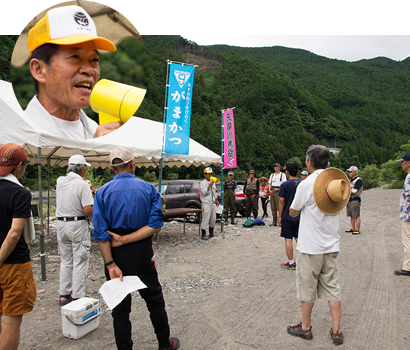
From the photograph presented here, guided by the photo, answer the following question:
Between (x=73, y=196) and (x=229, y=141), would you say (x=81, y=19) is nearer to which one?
(x=73, y=196)

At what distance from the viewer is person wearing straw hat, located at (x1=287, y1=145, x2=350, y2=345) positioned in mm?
2881

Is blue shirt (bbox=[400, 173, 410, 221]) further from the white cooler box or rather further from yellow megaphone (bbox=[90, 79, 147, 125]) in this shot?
yellow megaphone (bbox=[90, 79, 147, 125])

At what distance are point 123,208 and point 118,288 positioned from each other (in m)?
0.59

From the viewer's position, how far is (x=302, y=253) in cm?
299

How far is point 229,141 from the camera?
1063 cm

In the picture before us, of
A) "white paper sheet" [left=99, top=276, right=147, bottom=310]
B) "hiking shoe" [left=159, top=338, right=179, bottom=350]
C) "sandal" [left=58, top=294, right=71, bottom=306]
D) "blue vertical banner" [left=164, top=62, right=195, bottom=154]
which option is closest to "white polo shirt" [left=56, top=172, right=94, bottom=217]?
"sandal" [left=58, top=294, right=71, bottom=306]

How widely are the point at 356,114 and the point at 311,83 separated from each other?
23.6 metres

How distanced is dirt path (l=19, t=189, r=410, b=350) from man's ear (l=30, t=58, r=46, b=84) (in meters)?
2.60

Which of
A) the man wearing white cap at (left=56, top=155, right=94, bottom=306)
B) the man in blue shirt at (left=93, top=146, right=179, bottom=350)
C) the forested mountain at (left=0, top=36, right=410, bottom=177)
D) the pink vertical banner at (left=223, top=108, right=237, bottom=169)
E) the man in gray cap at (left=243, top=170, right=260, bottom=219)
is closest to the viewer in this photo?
the man in blue shirt at (left=93, top=146, right=179, bottom=350)

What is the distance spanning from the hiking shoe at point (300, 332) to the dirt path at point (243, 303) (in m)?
0.05

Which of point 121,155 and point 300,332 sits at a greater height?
point 121,155

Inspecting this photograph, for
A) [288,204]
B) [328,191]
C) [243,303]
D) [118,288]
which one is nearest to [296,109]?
[288,204]

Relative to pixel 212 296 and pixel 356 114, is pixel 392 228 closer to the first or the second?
pixel 212 296

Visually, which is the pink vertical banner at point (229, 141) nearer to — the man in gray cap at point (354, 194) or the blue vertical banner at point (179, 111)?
the blue vertical banner at point (179, 111)
